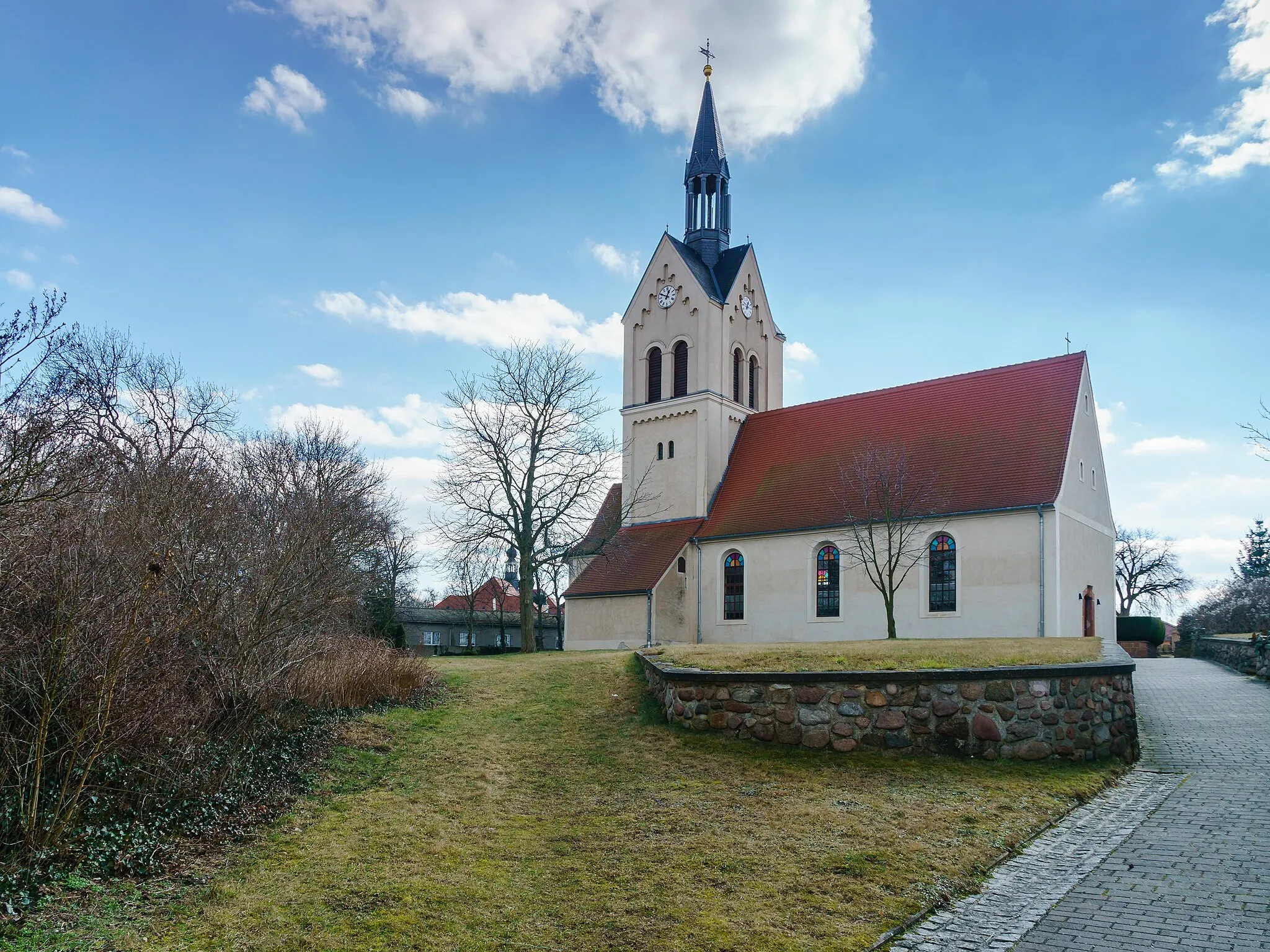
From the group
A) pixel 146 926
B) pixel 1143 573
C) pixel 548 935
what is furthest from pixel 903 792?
pixel 1143 573

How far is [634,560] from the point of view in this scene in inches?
1335

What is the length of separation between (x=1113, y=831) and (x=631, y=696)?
8.07 meters

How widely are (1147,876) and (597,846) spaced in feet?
15.2

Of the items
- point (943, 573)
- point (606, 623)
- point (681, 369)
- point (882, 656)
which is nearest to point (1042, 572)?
point (943, 573)

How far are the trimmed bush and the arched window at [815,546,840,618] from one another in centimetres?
1471

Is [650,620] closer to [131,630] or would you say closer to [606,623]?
[606,623]

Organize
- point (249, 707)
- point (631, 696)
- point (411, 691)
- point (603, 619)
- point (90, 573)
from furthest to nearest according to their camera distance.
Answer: point (603, 619), point (631, 696), point (411, 691), point (249, 707), point (90, 573)

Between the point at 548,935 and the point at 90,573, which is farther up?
the point at 90,573

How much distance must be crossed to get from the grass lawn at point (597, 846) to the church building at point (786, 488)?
596 inches

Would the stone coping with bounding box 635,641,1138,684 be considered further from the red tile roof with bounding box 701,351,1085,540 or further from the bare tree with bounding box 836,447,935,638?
the red tile roof with bounding box 701,351,1085,540

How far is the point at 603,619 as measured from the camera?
33.5 meters

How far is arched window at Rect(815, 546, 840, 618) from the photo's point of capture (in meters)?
29.7

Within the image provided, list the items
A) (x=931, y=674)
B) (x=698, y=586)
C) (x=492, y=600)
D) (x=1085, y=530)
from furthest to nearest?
(x=492, y=600) → (x=698, y=586) → (x=1085, y=530) → (x=931, y=674)

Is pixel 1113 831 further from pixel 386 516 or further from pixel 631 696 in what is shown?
pixel 386 516
